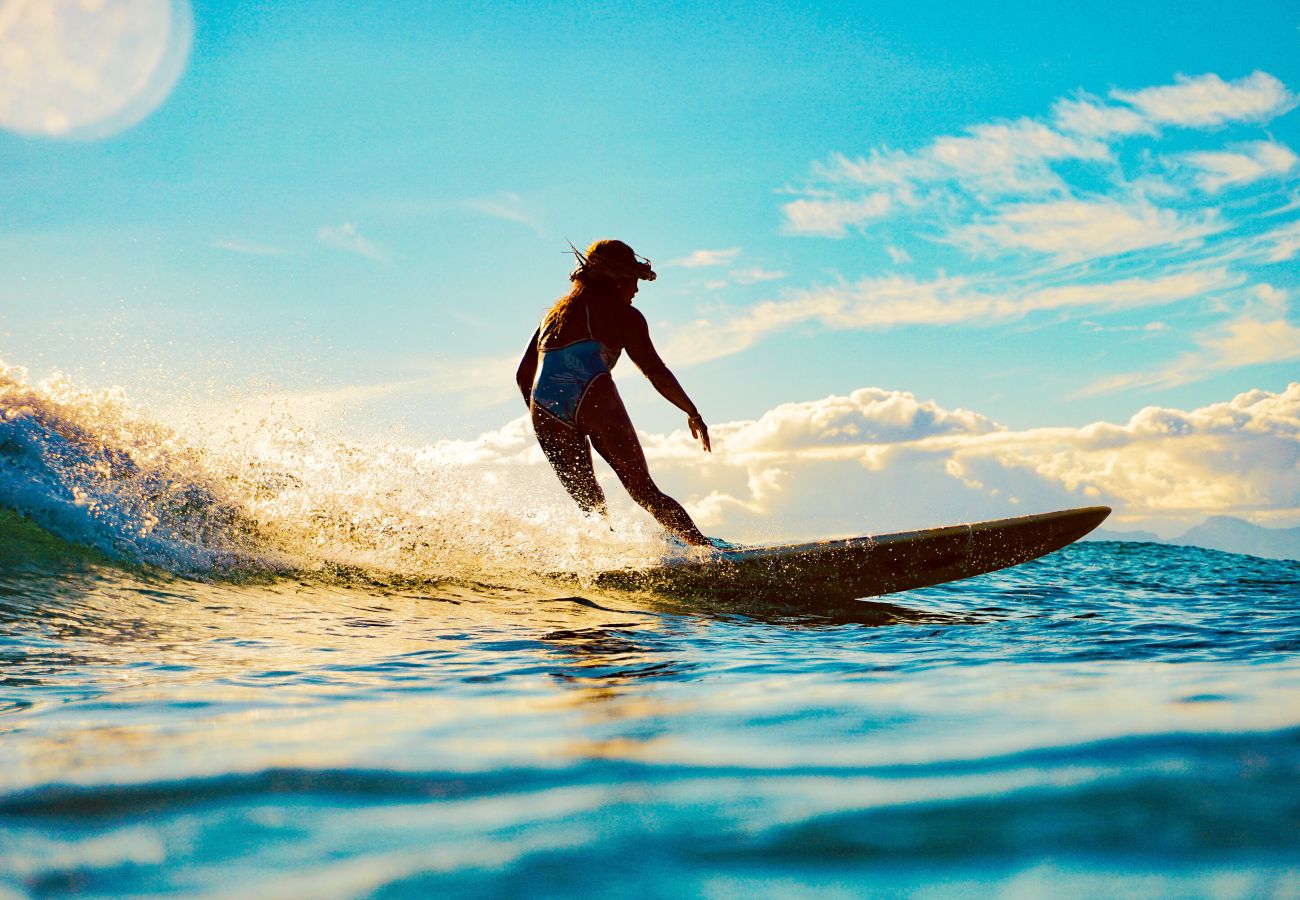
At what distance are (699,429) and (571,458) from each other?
2.83 ft

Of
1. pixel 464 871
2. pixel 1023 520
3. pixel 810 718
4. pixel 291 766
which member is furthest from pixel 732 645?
pixel 1023 520

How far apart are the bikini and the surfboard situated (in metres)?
1.09

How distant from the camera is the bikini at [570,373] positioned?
5348 mm

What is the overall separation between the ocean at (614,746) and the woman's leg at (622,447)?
79 centimetres

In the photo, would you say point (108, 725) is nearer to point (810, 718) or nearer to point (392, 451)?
point (810, 718)

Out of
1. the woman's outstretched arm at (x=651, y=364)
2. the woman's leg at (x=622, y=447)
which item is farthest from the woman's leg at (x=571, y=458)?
the woman's outstretched arm at (x=651, y=364)

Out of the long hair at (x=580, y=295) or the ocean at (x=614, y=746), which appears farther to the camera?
the long hair at (x=580, y=295)

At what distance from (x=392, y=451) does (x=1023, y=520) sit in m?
4.33

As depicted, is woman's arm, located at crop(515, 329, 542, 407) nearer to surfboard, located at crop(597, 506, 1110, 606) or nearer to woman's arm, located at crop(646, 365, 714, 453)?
woman's arm, located at crop(646, 365, 714, 453)

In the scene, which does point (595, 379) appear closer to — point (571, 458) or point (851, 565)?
point (571, 458)

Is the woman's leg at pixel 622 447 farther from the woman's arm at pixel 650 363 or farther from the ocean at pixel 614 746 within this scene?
the ocean at pixel 614 746

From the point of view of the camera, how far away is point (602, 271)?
554 centimetres

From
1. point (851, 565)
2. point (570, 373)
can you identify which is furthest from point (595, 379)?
point (851, 565)

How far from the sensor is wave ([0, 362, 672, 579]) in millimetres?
4863
